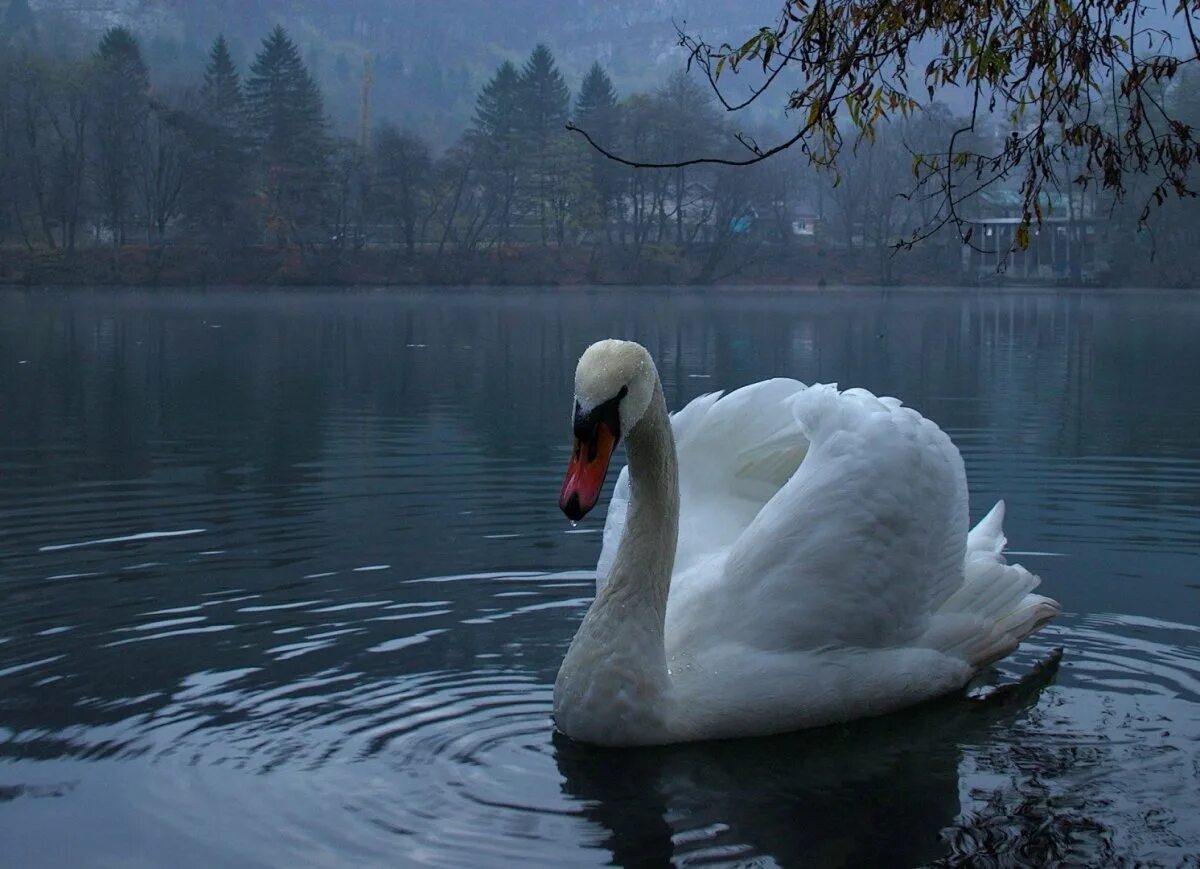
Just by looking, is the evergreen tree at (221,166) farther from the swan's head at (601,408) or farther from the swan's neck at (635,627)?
the swan's head at (601,408)

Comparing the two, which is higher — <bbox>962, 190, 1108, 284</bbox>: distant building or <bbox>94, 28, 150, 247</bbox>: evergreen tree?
<bbox>94, 28, 150, 247</bbox>: evergreen tree

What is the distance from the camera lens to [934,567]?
633cm

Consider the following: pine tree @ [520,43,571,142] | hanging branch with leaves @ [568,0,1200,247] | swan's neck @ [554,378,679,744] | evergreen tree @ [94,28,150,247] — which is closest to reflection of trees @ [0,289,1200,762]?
swan's neck @ [554,378,679,744]

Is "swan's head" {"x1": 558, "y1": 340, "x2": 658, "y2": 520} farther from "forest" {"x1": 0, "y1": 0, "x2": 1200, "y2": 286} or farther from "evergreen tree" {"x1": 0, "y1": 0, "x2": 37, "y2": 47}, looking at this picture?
"evergreen tree" {"x1": 0, "y1": 0, "x2": 37, "y2": 47}

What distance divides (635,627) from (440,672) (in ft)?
4.23

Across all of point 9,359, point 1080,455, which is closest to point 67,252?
point 9,359

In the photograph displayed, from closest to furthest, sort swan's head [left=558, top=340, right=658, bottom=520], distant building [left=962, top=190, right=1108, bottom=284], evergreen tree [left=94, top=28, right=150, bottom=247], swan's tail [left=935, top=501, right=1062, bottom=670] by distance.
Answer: swan's head [left=558, top=340, right=658, bottom=520] < swan's tail [left=935, top=501, right=1062, bottom=670] < evergreen tree [left=94, top=28, right=150, bottom=247] < distant building [left=962, top=190, right=1108, bottom=284]

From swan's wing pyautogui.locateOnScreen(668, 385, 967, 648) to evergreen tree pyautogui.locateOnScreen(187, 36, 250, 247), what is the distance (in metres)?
70.8

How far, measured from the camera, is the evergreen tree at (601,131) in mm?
84812

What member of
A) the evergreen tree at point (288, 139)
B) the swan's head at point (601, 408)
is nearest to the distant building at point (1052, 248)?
the evergreen tree at point (288, 139)

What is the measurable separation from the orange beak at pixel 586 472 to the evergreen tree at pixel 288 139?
74.0 meters

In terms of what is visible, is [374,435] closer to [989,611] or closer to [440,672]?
[440,672]

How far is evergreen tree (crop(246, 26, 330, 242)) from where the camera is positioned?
3073 inches

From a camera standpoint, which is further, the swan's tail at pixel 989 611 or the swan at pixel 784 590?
the swan's tail at pixel 989 611
